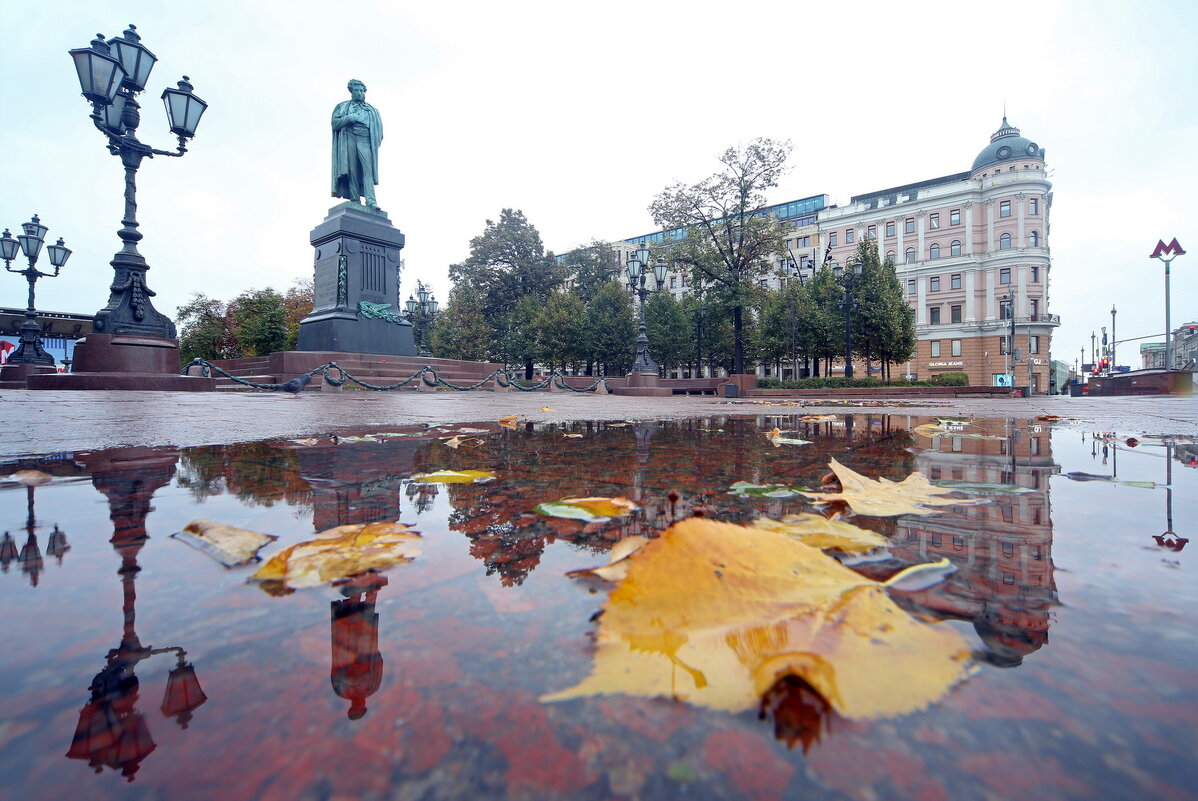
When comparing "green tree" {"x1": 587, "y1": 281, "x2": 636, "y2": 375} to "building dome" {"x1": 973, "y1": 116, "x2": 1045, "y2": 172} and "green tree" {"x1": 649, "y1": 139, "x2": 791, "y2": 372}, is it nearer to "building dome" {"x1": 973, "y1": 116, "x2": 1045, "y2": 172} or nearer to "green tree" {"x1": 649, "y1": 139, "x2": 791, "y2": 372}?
"green tree" {"x1": 649, "y1": 139, "x2": 791, "y2": 372}

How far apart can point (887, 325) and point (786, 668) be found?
35.8 meters

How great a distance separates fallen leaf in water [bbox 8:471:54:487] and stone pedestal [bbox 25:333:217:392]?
9005 millimetres

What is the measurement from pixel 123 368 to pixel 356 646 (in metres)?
12.8

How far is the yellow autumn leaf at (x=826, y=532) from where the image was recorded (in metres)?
1.07

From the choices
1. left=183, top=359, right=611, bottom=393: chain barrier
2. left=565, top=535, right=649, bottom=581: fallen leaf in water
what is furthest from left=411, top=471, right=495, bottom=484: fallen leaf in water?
left=183, top=359, right=611, bottom=393: chain barrier

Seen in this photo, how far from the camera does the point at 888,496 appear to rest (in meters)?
1.58

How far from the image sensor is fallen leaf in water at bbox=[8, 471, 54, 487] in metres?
1.89

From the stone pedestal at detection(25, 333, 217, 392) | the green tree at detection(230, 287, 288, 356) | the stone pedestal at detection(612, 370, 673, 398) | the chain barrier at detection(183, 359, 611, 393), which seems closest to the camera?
the stone pedestal at detection(25, 333, 217, 392)

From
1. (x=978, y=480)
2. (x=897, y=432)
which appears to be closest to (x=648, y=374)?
(x=897, y=432)

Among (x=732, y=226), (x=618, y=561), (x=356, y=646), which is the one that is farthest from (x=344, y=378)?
(x=732, y=226)

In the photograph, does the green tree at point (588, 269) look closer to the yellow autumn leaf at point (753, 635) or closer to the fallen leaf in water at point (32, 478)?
the fallen leaf in water at point (32, 478)

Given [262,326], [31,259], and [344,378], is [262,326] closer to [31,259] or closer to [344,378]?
[31,259]

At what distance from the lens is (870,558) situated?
1008 mm

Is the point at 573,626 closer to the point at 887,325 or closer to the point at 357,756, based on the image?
the point at 357,756
